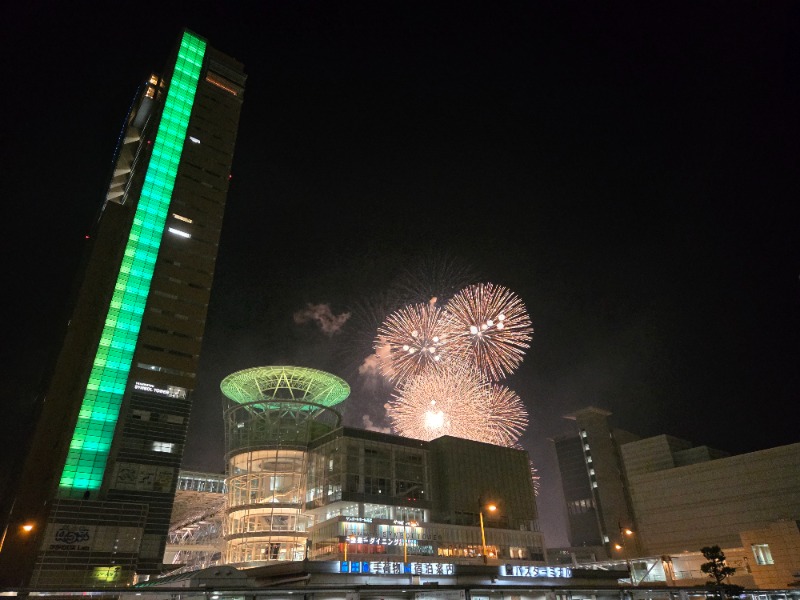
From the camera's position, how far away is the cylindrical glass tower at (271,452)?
88562mm

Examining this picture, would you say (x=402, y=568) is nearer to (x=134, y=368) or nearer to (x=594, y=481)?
(x=134, y=368)

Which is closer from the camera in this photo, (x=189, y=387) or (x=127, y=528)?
(x=127, y=528)

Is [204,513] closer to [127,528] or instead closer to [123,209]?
[127,528]

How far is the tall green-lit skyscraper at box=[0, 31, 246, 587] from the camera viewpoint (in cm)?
8450

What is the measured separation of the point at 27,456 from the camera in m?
95.6

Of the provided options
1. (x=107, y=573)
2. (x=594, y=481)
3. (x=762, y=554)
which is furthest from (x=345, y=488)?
(x=594, y=481)

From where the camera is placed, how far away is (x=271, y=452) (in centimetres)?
9556

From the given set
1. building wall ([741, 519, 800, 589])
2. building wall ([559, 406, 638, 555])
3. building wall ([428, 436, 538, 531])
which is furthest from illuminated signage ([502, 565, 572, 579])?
building wall ([559, 406, 638, 555])

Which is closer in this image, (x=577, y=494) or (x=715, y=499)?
(x=715, y=499)

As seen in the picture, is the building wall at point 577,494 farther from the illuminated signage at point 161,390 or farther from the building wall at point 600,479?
the illuminated signage at point 161,390

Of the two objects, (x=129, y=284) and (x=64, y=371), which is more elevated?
(x=129, y=284)

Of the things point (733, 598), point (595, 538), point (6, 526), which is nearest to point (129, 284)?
point (6, 526)

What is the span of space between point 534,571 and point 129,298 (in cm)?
10042

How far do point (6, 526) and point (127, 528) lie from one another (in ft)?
71.8
